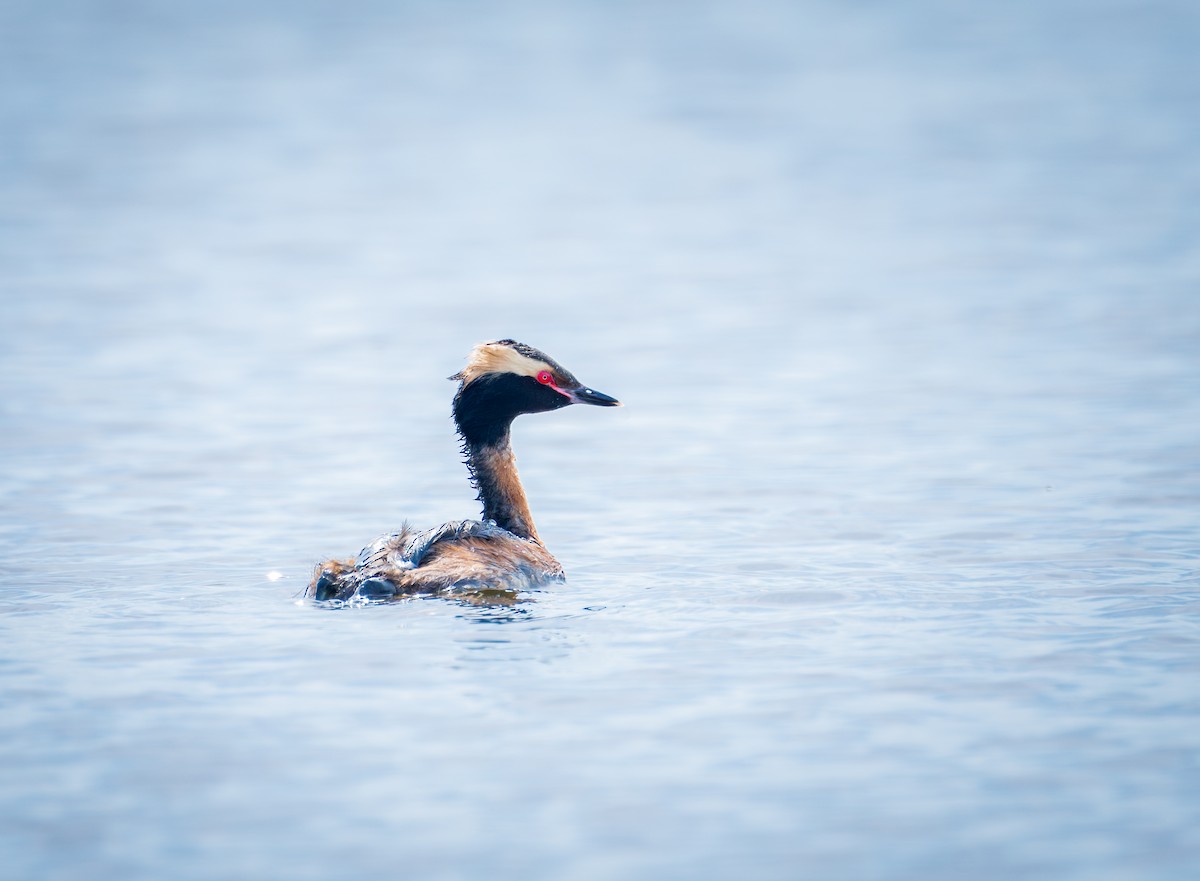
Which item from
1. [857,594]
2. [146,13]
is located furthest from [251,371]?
[146,13]

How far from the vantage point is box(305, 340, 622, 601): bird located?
10.5 meters

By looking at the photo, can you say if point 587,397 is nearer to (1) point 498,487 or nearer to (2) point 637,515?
(1) point 498,487

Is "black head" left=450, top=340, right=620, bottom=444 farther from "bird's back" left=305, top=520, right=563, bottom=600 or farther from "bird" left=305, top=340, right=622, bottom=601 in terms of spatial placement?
"bird's back" left=305, top=520, right=563, bottom=600

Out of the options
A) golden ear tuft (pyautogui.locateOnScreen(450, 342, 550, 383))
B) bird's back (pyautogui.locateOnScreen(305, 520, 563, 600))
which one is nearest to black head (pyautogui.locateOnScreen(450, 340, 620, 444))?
golden ear tuft (pyautogui.locateOnScreen(450, 342, 550, 383))

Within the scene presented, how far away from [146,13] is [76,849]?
2373 inches

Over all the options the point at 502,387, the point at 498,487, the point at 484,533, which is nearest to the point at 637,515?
the point at 498,487

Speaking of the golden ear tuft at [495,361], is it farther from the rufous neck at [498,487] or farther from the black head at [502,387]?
the rufous neck at [498,487]

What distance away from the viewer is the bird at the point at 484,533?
10500mm

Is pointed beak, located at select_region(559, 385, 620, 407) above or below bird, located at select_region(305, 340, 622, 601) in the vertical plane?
above

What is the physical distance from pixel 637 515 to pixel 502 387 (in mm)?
2020

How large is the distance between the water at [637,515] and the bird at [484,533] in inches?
9.6

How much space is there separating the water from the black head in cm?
101

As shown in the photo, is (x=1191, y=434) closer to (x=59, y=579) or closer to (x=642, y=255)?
(x=59, y=579)

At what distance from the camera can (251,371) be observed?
20.7 m
